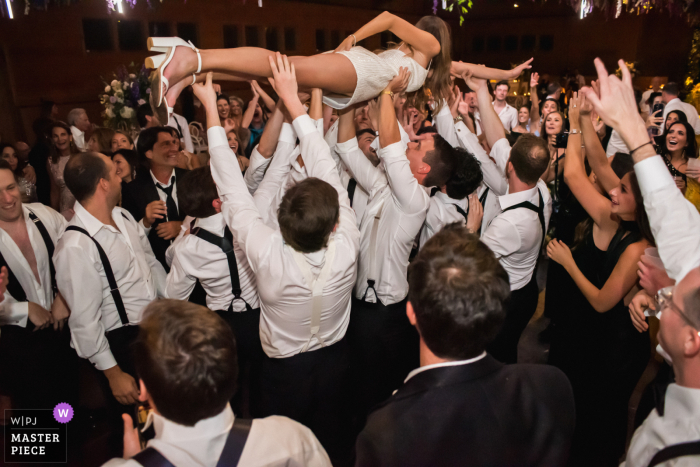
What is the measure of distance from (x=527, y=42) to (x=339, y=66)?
15765 mm

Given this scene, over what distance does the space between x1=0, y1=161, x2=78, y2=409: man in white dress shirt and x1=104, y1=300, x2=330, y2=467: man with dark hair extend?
154 cm

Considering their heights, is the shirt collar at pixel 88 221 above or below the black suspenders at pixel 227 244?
above

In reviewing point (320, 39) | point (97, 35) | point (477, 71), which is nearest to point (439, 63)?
point (477, 71)

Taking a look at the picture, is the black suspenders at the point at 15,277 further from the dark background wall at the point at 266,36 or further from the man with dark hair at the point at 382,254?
the dark background wall at the point at 266,36

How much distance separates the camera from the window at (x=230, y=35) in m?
9.16

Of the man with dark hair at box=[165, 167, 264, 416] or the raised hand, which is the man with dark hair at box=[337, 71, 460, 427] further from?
the man with dark hair at box=[165, 167, 264, 416]

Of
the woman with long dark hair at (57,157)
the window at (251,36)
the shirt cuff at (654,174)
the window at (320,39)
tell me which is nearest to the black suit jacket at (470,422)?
the shirt cuff at (654,174)

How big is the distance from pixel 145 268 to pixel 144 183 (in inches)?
43.3

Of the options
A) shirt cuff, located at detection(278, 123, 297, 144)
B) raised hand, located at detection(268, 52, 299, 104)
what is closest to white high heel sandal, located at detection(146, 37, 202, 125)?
raised hand, located at detection(268, 52, 299, 104)

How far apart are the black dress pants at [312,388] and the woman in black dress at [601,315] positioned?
1189 millimetres

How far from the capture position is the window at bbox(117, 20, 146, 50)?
745 cm

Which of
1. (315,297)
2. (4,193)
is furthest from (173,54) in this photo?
(4,193)

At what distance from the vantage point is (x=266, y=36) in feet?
32.4

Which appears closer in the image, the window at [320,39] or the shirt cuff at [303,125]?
the shirt cuff at [303,125]
